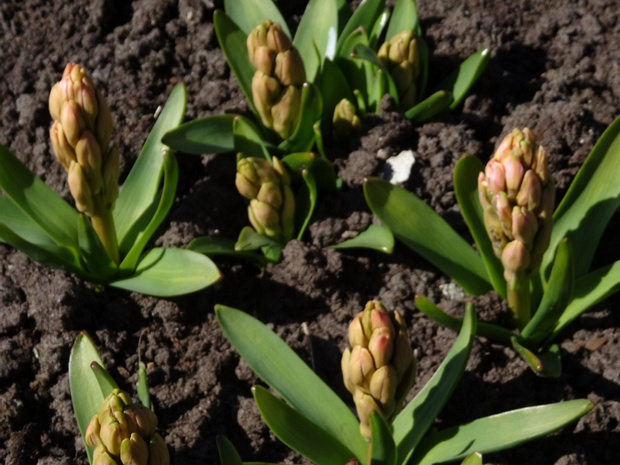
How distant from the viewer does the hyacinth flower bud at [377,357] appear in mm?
1959

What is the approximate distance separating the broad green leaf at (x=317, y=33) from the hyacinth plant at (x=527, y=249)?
0.80 metres

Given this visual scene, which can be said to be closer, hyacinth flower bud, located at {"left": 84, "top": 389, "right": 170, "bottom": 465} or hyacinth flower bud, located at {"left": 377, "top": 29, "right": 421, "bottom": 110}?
hyacinth flower bud, located at {"left": 84, "top": 389, "right": 170, "bottom": 465}

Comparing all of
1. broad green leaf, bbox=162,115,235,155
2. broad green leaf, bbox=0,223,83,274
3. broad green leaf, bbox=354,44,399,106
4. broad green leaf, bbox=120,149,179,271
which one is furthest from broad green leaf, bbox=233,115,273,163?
broad green leaf, bbox=0,223,83,274

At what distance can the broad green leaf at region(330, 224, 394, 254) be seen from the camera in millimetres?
2648

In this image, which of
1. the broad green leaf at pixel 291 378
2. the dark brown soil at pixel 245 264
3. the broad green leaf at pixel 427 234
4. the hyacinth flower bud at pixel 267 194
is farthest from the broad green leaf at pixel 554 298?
the hyacinth flower bud at pixel 267 194

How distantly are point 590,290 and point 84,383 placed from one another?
1530mm

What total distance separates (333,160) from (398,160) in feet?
0.83

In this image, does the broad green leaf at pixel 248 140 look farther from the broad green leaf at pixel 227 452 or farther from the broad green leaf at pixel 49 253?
the broad green leaf at pixel 227 452

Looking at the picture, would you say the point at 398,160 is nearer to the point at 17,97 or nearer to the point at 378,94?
the point at 378,94

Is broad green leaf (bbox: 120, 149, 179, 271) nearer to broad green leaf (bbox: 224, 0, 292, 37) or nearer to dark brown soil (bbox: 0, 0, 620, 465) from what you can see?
dark brown soil (bbox: 0, 0, 620, 465)

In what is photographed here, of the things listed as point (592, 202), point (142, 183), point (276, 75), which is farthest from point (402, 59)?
point (142, 183)

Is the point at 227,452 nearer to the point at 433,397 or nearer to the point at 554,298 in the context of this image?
the point at 433,397

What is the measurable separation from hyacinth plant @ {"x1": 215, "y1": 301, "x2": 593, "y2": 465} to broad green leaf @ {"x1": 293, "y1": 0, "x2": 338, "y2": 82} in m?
1.17

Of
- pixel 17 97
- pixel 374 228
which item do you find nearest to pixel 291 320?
pixel 374 228
